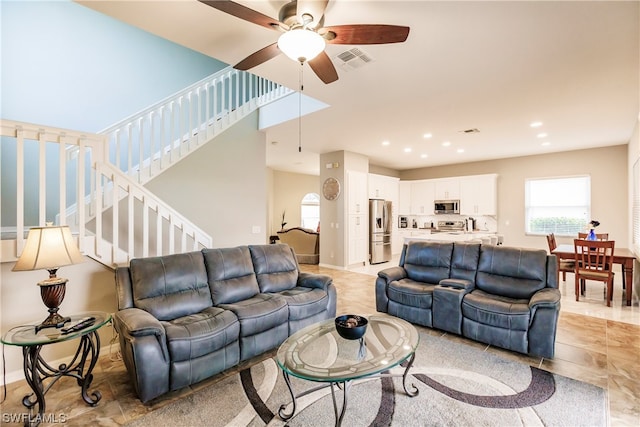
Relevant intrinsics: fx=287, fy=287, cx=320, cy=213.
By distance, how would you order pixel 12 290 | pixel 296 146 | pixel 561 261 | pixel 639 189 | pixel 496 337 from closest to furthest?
pixel 12 290, pixel 496 337, pixel 639 189, pixel 561 261, pixel 296 146

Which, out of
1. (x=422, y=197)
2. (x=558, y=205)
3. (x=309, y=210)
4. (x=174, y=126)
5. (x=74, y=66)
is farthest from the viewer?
(x=309, y=210)

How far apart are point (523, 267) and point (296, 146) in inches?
197

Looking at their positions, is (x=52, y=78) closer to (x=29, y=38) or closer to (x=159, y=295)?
(x=29, y=38)

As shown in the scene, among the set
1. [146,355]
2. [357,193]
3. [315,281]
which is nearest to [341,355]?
[146,355]

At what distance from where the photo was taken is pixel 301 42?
6.14ft

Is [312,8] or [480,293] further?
[480,293]

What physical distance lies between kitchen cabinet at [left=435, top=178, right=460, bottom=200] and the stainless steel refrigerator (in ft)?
6.25

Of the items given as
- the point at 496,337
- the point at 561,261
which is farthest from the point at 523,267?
the point at 561,261

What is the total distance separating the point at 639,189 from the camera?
4391 millimetres

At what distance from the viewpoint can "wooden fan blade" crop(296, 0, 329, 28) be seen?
6.07 feet

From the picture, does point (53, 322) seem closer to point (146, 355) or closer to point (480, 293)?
point (146, 355)

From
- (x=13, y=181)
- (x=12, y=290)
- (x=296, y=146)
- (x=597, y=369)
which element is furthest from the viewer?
(x=296, y=146)

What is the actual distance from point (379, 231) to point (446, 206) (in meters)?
2.49

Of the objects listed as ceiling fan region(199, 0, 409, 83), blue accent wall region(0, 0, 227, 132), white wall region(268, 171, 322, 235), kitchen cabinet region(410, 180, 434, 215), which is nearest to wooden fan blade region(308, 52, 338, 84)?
ceiling fan region(199, 0, 409, 83)
